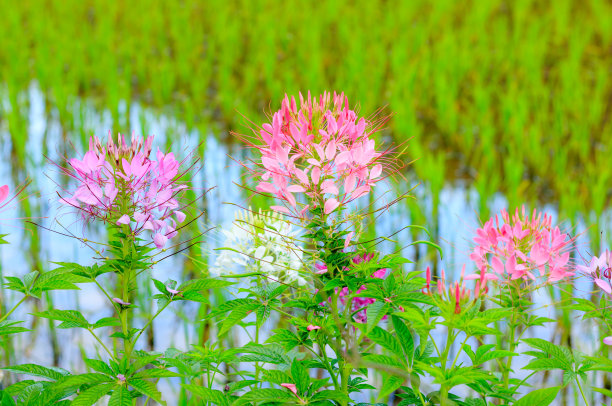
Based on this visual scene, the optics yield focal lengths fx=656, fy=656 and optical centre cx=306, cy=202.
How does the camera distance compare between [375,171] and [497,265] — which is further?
[497,265]

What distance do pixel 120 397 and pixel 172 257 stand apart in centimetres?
180

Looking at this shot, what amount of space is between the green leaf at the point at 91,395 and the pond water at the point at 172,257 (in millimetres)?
433

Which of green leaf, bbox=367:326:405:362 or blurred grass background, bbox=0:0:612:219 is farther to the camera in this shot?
blurred grass background, bbox=0:0:612:219

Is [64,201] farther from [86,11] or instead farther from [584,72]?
[86,11]

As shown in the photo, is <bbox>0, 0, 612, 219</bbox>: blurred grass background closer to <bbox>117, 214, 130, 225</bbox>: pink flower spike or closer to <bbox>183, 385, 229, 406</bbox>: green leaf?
<bbox>183, 385, 229, 406</bbox>: green leaf

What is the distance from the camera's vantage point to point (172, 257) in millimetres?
2992

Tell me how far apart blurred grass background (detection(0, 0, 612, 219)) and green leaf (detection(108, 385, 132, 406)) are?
237 cm

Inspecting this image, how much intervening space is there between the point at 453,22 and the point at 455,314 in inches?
234

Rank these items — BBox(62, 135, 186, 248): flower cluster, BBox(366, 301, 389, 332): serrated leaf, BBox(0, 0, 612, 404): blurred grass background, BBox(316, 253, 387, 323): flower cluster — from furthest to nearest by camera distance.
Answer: BBox(0, 0, 612, 404): blurred grass background
BBox(316, 253, 387, 323): flower cluster
BBox(62, 135, 186, 248): flower cluster
BBox(366, 301, 389, 332): serrated leaf

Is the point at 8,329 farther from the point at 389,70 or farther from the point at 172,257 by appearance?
the point at 389,70

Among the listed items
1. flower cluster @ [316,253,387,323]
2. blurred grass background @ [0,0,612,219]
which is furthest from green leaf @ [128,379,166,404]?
blurred grass background @ [0,0,612,219]

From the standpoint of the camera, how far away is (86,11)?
7.12 metres

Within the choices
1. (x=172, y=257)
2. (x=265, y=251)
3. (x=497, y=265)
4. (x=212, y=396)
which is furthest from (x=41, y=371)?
(x=172, y=257)

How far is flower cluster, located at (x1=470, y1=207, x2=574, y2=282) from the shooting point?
1425 millimetres
